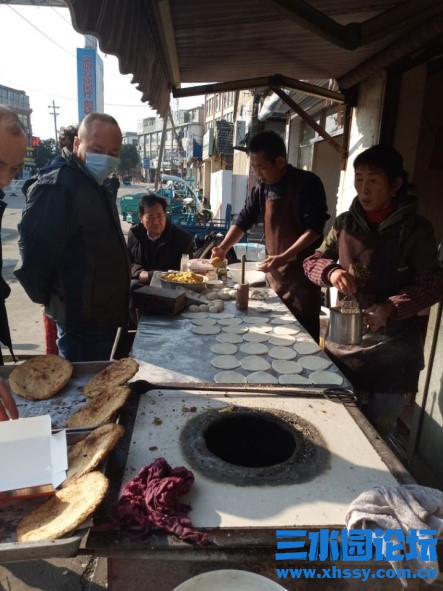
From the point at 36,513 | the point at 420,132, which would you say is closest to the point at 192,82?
the point at 420,132

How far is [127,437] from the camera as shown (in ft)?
5.03

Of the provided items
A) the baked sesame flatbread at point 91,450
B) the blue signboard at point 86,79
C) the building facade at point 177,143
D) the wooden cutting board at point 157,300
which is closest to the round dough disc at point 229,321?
the wooden cutting board at point 157,300

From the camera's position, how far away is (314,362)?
2.25 metres

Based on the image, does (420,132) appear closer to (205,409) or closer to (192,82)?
(192,82)

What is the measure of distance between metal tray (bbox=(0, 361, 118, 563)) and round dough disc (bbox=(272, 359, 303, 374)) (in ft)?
3.30

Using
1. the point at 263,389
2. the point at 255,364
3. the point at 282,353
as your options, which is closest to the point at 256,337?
the point at 282,353

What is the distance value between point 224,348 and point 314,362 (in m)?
0.53

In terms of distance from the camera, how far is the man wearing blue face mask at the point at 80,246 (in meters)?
2.34

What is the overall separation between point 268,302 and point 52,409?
2075 millimetres

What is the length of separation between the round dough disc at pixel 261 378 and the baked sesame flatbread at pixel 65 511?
101cm

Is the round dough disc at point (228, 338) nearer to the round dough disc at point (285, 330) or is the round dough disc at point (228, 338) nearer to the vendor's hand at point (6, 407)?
the round dough disc at point (285, 330)

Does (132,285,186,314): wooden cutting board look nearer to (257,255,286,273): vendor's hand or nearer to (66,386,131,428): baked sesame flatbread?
(257,255,286,273): vendor's hand

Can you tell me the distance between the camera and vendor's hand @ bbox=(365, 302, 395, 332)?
2.00 metres

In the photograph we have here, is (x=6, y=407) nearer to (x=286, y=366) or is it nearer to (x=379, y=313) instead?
(x=286, y=366)
